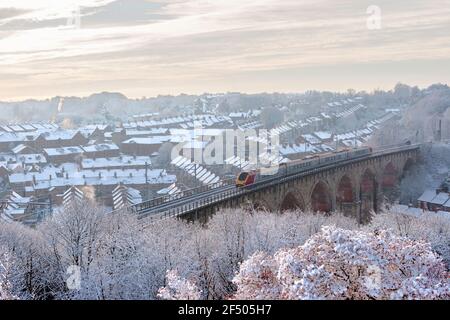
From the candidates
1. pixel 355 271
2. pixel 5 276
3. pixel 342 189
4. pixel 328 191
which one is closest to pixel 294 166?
pixel 328 191

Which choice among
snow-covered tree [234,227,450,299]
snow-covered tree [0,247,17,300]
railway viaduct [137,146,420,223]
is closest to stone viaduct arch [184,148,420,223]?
railway viaduct [137,146,420,223]

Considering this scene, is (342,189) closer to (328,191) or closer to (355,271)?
(328,191)

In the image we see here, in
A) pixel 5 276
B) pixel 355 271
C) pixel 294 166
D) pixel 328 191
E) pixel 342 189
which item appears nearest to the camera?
pixel 355 271

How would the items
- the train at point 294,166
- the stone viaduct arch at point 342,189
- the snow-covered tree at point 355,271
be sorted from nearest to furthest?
the snow-covered tree at point 355,271, the train at point 294,166, the stone viaduct arch at point 342,189

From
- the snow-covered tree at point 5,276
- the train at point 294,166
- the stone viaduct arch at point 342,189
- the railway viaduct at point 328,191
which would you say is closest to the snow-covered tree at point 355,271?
the snow-covered tree at point 5,276

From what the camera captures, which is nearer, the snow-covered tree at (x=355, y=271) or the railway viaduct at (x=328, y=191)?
the snow-covered tree at (x=355, y=271)

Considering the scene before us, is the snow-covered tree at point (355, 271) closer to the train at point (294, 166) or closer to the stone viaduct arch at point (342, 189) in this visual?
the stone viaduct arch at point (342, 189)

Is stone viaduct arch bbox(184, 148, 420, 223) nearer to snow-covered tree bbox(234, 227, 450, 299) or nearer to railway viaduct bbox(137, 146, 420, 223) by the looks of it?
railway viaduct bbox(137, 146, 420, 223)
